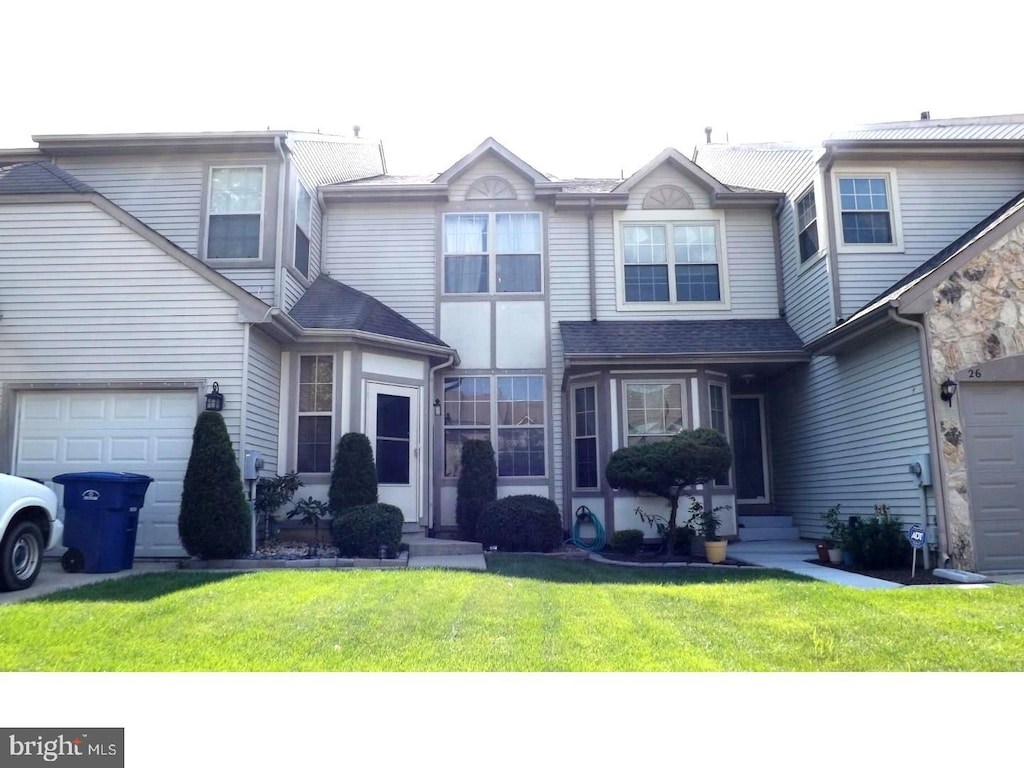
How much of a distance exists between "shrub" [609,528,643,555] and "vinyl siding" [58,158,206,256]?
7.89 metres

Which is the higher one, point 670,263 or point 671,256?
point 671,256

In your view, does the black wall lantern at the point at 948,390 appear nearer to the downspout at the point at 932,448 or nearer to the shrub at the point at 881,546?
the downspout at the point at 932,448

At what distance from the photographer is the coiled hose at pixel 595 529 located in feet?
41.2

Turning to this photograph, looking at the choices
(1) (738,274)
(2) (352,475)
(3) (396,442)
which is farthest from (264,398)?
(1) (738,274)

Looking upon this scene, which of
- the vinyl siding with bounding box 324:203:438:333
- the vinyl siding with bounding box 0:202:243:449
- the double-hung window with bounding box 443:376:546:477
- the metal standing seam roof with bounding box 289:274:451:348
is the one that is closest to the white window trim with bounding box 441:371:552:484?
the double-hung window with bounding box 443:376:546:477

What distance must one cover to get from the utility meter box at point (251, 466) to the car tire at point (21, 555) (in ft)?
8.71

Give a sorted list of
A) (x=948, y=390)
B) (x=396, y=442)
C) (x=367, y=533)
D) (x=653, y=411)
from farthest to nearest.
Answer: (x=653, y=411), (x=396, y=442), (x=367, y=533), (x=948, y=390)

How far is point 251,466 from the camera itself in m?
10.1

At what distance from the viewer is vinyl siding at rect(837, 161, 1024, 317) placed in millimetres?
12195

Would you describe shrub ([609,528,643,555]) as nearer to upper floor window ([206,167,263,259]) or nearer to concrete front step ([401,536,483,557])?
concrete front step ([401,536,483,557])

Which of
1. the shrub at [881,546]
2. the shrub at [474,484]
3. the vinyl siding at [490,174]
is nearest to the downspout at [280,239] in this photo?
the vinyl siding at [490,174]

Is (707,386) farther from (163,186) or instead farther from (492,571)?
(163,186)

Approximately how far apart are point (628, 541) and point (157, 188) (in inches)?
366

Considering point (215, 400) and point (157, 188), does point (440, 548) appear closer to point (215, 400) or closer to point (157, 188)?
point (215, 400)
